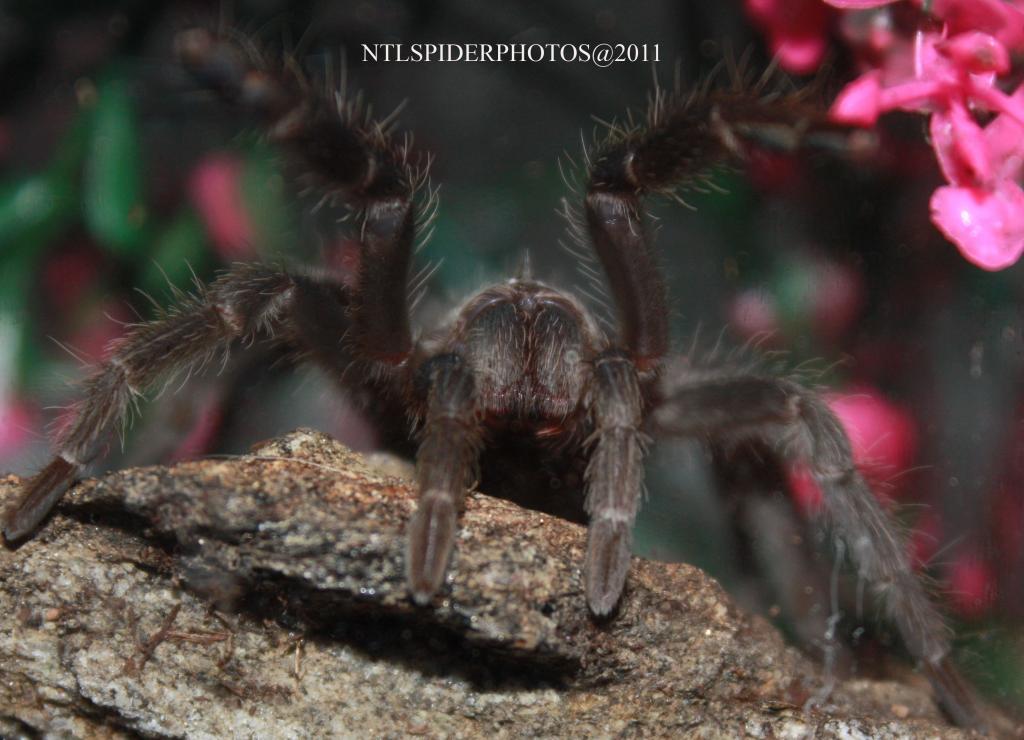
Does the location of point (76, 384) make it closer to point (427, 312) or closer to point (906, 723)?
point (427, 312)

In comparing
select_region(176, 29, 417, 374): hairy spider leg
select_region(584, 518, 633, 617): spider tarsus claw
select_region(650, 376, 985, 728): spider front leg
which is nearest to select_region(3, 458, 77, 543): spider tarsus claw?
select_region(176, 29, 417, 374): hairy spider leg

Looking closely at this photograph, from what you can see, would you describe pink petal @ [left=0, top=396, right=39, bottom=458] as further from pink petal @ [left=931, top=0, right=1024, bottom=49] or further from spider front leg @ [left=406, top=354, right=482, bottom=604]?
pink petal @ [left=931, top=0, right=1024, bottom=49]

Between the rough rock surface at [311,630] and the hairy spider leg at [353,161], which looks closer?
the rough rock surface at [311,630]

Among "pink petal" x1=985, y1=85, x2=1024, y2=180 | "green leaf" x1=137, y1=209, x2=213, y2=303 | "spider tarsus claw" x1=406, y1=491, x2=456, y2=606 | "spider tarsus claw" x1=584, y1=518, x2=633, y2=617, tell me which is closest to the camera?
"spider tarsus claw" x1=406, y1=491, x2=456, y2=606

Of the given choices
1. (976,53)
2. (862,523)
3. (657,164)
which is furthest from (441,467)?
(976,53)

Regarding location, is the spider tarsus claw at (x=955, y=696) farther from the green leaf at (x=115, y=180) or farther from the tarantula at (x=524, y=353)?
the green leaf at (x=115, y=180)

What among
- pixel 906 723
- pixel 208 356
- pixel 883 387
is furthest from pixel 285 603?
pixel 883 387

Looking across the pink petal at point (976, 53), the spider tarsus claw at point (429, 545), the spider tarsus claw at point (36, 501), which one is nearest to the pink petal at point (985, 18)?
the pink petal at point (976, 53)

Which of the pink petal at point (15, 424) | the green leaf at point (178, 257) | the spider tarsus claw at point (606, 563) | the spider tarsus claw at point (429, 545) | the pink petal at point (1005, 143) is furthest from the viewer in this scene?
the green leaf at point (178, 257)

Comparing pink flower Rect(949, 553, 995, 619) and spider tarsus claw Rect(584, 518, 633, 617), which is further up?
pink flower Rect(949, 553, 995, 619)
